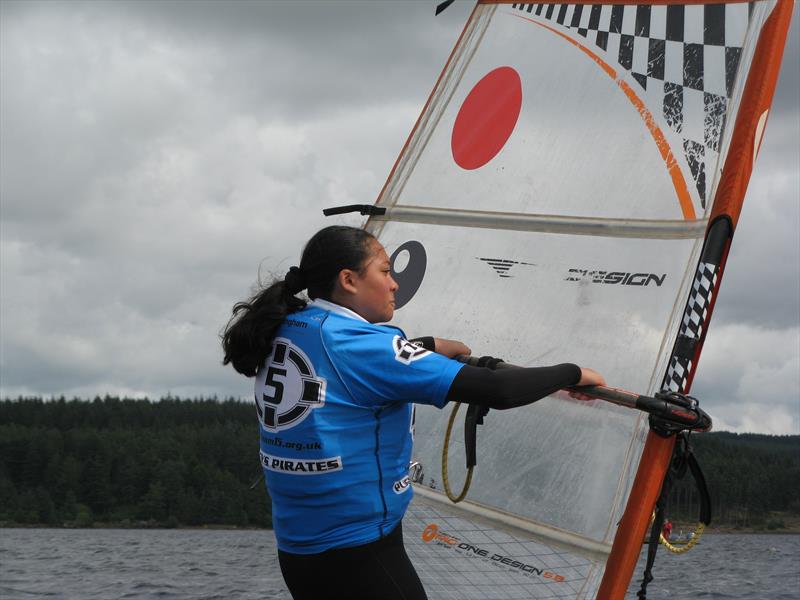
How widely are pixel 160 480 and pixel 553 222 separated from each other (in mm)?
92962

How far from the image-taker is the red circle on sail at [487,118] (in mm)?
4715

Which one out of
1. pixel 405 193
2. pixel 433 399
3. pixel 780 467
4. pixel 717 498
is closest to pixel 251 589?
pixel 405 193

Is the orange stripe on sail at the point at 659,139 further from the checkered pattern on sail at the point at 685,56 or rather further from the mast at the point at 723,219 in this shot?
the mast at the point at 723,219

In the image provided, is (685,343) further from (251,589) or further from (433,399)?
(251,589)

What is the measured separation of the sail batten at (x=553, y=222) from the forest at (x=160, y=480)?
262ft

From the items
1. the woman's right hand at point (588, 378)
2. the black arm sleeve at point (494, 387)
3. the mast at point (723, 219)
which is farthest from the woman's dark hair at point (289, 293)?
the mast at point (723, 219)

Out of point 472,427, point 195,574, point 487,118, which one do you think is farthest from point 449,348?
point 195,574

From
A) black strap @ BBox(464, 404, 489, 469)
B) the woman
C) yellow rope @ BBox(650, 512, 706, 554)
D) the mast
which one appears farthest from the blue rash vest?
yellow rope @ BBox(650, 512, 706, 554)

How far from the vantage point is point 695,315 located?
365 cm

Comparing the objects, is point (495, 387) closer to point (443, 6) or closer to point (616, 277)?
point (616, 277)

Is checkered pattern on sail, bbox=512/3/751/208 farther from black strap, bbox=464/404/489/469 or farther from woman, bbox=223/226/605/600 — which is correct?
woman, bbox=223/226/605/600

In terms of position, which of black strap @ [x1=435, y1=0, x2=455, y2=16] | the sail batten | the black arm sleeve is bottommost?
the black arm sleeve

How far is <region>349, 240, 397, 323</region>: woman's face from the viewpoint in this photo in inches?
115

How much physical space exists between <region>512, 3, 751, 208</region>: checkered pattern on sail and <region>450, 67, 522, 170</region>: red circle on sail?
0.40 meters
